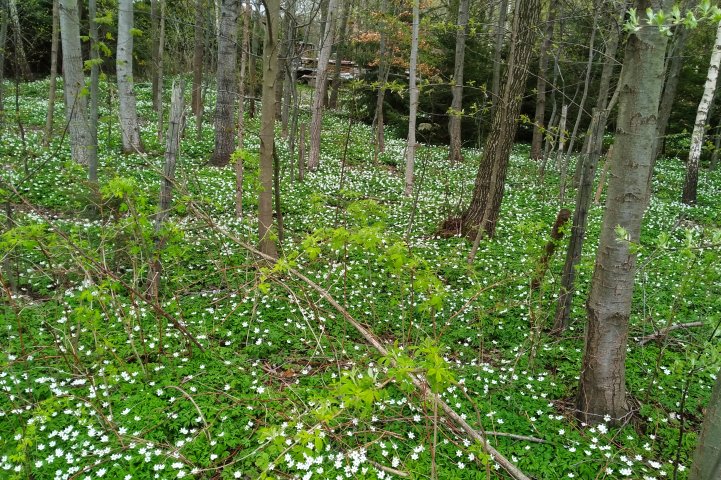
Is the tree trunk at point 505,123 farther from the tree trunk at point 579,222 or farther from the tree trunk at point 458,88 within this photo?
the tree trunk at point 458,88

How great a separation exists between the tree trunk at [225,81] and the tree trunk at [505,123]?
677 cm

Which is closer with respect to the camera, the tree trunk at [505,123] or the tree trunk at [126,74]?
the tree trunk at [505,123]

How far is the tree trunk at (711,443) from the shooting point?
192cm

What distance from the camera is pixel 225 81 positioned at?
11664 mm

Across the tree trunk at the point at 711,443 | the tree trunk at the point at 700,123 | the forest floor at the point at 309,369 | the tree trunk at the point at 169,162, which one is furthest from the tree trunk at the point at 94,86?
the tree trunk at the point at 700,123

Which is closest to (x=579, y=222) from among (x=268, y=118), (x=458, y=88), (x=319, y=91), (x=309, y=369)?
(x=309, y=369)

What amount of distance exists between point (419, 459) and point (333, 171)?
37.0 ft

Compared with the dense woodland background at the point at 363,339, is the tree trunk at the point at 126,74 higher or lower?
higher

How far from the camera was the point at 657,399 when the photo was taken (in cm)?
408

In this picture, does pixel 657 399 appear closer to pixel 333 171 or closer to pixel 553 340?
pixel 553 340

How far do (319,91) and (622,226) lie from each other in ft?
34.2

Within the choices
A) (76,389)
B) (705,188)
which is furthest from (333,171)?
(705,188)

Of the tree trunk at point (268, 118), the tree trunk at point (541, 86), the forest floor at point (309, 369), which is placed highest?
the tree trunk at point (541, 86)

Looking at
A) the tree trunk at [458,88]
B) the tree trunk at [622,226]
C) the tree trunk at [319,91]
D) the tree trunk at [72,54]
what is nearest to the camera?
Result: the tree trunk at [622,226]
